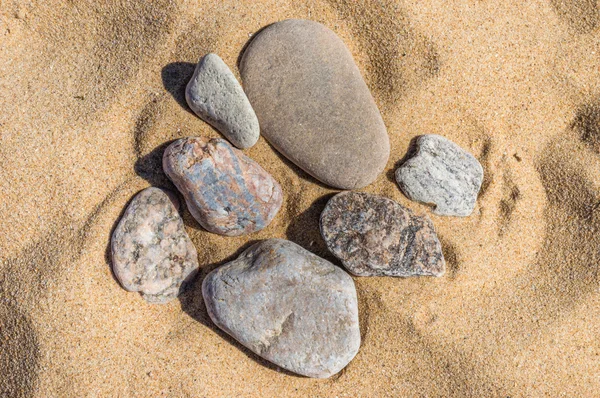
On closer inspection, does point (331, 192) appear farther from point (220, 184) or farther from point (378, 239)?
point (220, 184)

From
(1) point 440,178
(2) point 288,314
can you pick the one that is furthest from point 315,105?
(2) point 288,314

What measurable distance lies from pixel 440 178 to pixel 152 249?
1678mm

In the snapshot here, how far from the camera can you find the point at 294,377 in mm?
2521

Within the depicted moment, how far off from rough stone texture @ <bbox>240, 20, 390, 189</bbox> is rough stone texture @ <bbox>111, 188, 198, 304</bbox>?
0.76 metres

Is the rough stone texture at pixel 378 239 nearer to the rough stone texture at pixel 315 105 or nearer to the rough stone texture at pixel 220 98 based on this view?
the rough stone texture at pixel 315 105

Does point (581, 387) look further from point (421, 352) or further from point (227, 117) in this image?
point (227, 117)

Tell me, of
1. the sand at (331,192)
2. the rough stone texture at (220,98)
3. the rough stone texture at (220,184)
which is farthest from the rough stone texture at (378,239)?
the rough stone texture at (220,98)

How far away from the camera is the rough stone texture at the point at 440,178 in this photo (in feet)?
8.34

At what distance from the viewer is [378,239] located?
8.07ft

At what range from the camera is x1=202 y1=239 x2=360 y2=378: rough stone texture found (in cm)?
236

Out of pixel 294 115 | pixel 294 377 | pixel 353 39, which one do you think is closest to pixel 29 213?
pixel 294 115

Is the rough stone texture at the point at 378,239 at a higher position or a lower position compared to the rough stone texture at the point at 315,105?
lower

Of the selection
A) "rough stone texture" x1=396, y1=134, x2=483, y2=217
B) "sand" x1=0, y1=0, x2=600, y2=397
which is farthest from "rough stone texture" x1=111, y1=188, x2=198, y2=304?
"rough stone texture" x1=396, y1=134, x2=483, y2=217

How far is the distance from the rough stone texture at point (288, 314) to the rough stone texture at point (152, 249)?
0.28 meters
